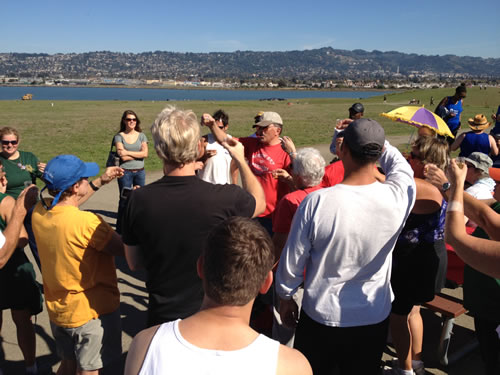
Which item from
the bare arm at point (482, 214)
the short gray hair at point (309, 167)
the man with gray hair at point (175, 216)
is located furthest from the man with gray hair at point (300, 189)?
the bare arm at point (482, 214)

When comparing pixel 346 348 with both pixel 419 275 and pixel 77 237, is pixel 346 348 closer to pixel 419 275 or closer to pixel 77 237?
pixel 419 275

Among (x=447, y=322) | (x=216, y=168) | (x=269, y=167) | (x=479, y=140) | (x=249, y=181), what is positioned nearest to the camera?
(x=249, y=181)

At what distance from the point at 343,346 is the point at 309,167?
1.37 metres

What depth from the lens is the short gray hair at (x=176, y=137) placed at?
225 cm

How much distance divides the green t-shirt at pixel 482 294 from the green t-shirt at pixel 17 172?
4690 mm

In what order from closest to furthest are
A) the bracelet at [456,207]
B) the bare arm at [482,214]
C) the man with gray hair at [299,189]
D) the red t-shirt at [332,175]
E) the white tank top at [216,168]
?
1. the bracelet at [456,207]
2. the bare arm at [482,214]
3. the man with gray hair at [299,189]
4. the red t-shirt at [332,175]
5. the white tank top at [216,168]

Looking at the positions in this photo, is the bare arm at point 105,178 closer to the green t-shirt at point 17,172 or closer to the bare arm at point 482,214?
the green t-shirt at point 17,172

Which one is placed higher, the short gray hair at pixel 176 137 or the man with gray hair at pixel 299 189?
the short gray hair at pixel 176 137

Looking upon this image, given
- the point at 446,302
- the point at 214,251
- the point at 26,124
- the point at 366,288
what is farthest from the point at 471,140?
the point at 26,124

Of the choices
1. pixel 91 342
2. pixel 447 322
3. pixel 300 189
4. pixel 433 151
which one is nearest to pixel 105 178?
pixel 91 342

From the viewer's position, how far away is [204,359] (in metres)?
1.31

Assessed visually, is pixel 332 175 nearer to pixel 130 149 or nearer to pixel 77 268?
pixel 77 268

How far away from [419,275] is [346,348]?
1.20 m

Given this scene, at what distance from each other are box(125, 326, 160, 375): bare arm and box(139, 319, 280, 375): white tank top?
0.08 feet
